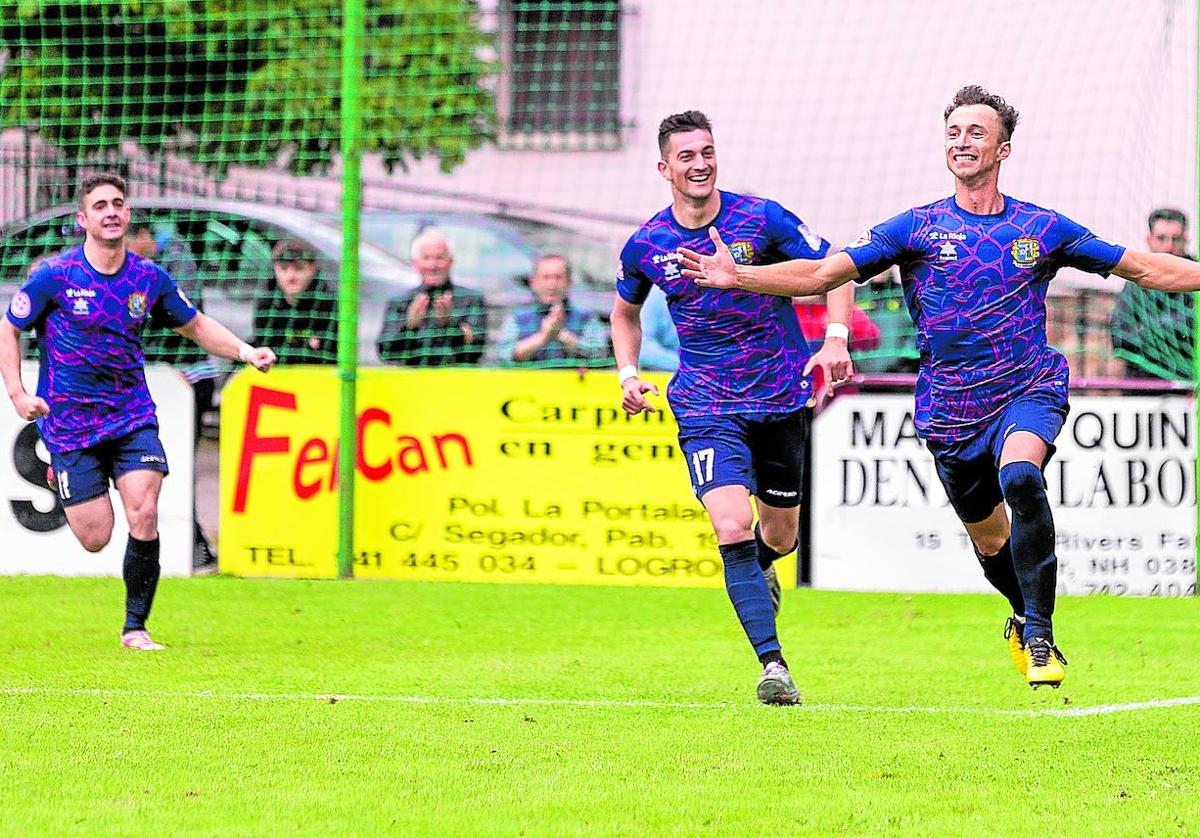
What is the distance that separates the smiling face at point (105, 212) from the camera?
874 centimetres

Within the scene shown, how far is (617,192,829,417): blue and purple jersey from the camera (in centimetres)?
770

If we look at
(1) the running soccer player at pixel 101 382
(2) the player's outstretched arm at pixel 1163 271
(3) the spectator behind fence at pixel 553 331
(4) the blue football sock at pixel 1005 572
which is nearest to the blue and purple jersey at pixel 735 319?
(4) the blue football sock at pixel 1005 572

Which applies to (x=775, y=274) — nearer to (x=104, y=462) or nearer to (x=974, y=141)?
(x=974, y=141)

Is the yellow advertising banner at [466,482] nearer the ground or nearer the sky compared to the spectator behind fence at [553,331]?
nearer the ground

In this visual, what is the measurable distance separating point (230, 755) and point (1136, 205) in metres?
8.07

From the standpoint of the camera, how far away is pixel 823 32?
13.5m

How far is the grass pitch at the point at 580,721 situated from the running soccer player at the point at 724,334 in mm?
932

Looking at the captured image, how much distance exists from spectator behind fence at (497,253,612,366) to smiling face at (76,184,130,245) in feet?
11.3

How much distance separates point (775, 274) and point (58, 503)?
241 inches

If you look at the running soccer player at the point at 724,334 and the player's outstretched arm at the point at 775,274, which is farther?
the running soccer player at the point at 724,334

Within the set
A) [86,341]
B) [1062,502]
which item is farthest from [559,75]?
[86,341]

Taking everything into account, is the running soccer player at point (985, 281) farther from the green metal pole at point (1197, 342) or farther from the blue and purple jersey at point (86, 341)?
the green metal pole at point (1197, 342)

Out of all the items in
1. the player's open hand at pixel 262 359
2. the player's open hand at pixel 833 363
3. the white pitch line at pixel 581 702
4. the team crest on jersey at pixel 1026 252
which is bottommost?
the white pitch line at pixel 581 702

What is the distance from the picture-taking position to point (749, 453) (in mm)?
7660
